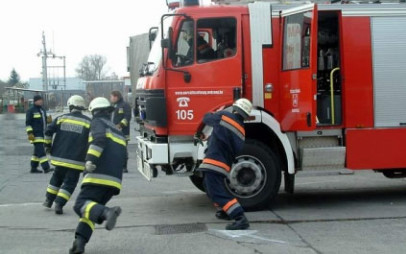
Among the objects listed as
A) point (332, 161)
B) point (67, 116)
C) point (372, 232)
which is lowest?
point (372, 232)

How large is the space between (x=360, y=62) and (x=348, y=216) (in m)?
2.26

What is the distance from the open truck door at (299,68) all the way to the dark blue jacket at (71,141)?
2905 millimetres

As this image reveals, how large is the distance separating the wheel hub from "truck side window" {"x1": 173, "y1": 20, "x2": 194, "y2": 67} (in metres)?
1.60

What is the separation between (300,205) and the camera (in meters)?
8.74

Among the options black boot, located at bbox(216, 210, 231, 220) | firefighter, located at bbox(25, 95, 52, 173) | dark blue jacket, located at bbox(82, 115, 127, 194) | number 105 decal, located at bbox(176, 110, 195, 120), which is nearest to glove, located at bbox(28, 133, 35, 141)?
firefighter, located at bbox(25, 95, 52, 173)

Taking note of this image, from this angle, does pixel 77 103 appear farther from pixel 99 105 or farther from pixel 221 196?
pixel 221 196

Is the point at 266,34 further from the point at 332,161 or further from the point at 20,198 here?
the point at 20,198

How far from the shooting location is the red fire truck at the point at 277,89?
26.1ft

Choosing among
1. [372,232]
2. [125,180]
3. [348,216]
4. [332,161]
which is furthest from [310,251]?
[125,180]

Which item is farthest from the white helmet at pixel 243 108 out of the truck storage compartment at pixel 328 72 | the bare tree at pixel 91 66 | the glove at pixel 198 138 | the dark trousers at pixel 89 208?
the bare tree at pixel 91 66

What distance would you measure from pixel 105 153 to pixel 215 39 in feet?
9.15

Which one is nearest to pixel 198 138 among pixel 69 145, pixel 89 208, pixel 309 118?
pixel 309 118

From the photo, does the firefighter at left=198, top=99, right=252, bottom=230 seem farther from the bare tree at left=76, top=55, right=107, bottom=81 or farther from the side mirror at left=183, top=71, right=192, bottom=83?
the bare tree at left=76, top=55, right=107, bottom=81

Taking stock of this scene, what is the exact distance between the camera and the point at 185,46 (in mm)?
8008
